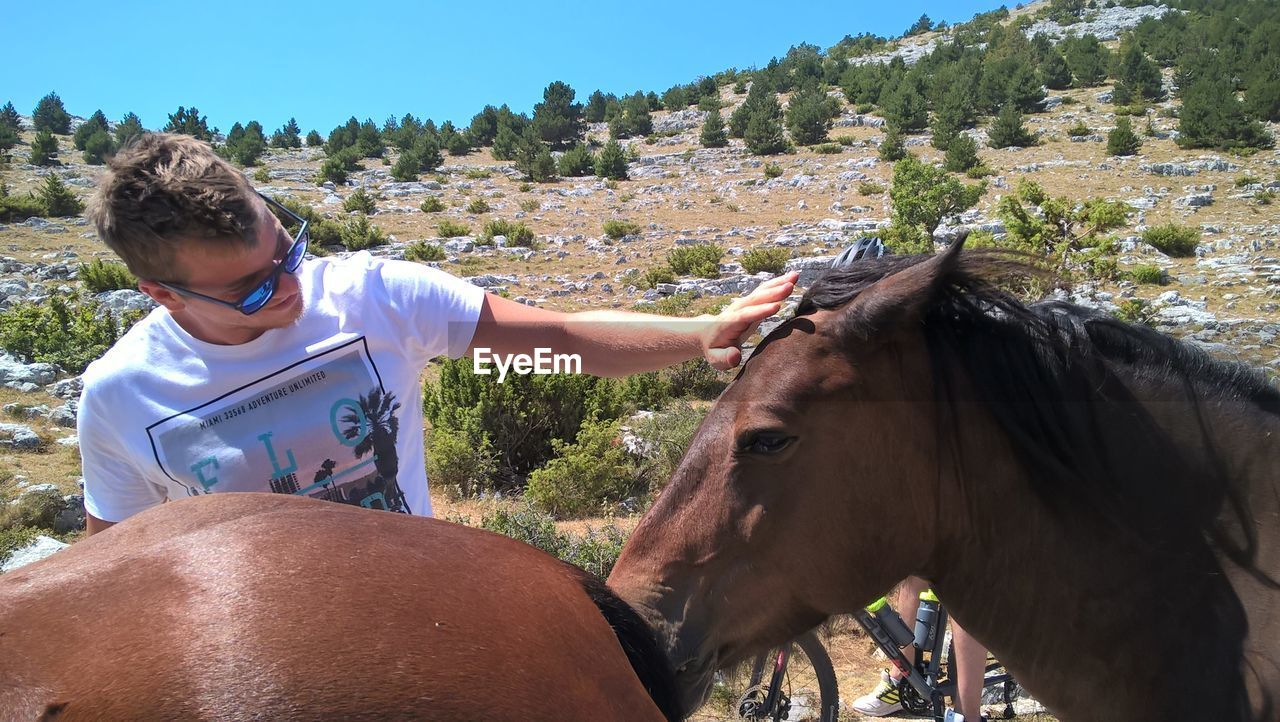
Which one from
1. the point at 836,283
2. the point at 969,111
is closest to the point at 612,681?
the point at 836,283

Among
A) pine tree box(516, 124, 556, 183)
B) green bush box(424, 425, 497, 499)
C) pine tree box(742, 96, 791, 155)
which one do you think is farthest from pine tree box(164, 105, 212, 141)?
green bush box(424, 425, 497, 499)

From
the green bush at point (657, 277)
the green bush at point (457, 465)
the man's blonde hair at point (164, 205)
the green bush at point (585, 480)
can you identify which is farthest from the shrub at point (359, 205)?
the man's blonde hair at point (164, 205)

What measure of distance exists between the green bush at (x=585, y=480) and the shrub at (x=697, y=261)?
9545 mm

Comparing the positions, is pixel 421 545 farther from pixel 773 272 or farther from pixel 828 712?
pixel 773 272

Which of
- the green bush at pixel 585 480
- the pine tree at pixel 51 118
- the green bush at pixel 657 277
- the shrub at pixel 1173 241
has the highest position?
the pine tree at pixel 51 118

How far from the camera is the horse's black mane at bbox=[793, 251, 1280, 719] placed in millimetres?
1606

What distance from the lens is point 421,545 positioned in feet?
3.68

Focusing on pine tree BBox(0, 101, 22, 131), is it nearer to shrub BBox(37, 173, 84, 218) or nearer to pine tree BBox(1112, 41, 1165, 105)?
shrub BBox(37, 173, 84, 218)

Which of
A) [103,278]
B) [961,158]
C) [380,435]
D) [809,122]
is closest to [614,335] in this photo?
[380,435]

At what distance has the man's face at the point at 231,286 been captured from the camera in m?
1.51

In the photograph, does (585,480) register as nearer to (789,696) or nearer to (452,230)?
(789,696)

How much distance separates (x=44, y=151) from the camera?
31.4 meters

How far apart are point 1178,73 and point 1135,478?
42145 millimetres

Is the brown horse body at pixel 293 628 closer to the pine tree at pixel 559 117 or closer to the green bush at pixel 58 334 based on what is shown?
the green bush at pixel 58 334
